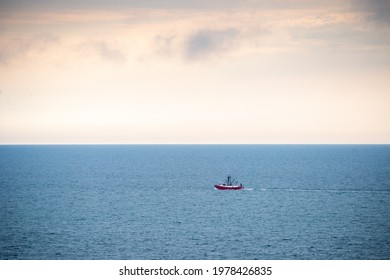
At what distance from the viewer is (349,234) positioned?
6378 centimetres

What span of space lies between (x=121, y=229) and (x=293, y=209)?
3238 centimetres

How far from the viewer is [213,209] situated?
83750mm

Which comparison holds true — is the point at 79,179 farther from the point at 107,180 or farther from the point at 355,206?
the point at 355,206

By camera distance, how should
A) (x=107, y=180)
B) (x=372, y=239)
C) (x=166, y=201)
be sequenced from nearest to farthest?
(x=372, y=239), (x=166, y=201), (x=107, y=180)

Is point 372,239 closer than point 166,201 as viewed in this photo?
Yes

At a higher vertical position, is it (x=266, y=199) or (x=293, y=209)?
(x=266, y=199)

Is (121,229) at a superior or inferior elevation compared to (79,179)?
inferior
